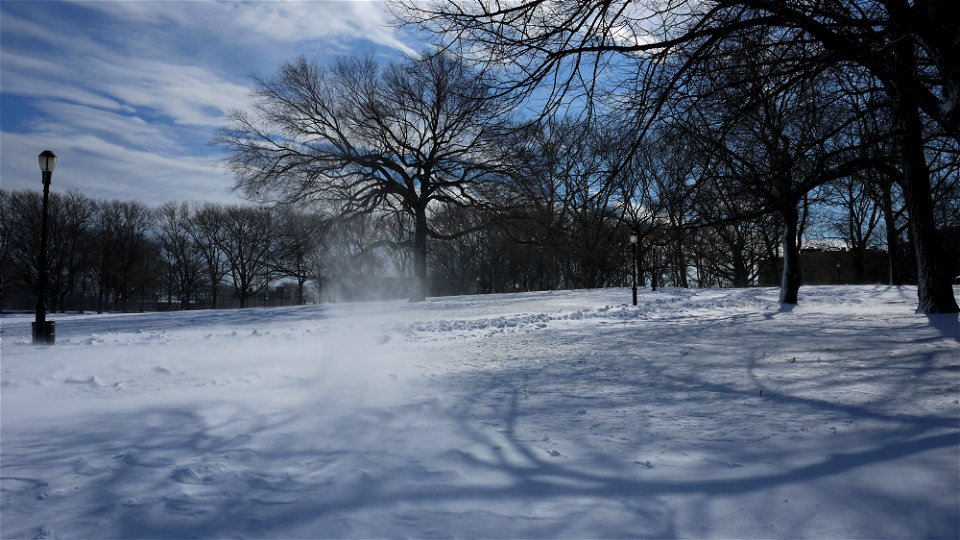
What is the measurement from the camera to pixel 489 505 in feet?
9.52

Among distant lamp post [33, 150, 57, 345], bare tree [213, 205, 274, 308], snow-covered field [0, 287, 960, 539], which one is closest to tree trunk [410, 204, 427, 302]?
distant lamp post [33, 150, 57, 345]

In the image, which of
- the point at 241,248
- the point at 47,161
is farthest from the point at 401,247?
the point at 241,248

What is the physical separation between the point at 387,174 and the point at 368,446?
21834 mm

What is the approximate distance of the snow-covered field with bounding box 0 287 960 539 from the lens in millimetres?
2732

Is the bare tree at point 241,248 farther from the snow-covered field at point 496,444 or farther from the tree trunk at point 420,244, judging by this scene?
the snow-covered field at point 496,444

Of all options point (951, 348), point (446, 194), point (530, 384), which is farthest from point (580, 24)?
point (446, 194)

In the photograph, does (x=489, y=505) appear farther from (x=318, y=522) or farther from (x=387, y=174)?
(x=387, y=174)

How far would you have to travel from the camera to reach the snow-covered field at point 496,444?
8.96 ft

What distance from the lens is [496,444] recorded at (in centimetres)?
374

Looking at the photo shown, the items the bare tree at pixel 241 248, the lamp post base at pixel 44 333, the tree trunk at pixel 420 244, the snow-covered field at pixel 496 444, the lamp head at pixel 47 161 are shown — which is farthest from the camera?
the bare tree at pixel 241 248

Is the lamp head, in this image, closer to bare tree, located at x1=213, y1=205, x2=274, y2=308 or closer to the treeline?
the treeline

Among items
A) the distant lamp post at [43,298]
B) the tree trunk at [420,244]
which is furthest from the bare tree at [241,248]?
the distant lamp post at [43,298]

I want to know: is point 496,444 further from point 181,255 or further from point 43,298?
point 181,255

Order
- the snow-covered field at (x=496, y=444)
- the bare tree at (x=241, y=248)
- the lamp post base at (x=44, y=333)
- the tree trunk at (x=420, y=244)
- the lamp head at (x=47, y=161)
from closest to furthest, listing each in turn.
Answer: the snow-covered field at (x=496, y=444) < the lamp post base at (x=44, y=333) < the lamp head at (x=47, y=161) < the tree trunk at (x=420, y=244) < the bare tree at (x=241, y=248)
